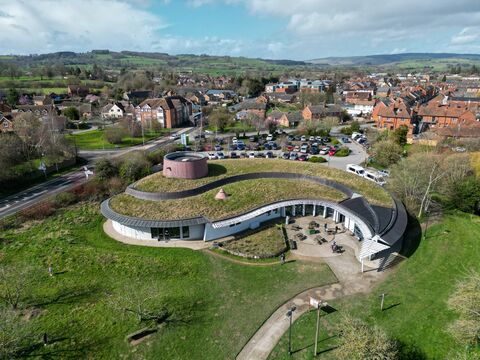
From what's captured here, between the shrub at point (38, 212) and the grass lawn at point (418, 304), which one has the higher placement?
the shrub at point (38, 212)

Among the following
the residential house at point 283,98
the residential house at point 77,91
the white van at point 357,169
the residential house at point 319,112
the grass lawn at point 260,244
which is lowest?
the grass lawn at point 260,244

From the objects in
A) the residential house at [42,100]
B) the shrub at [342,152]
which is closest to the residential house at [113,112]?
the residential house at [42,100]

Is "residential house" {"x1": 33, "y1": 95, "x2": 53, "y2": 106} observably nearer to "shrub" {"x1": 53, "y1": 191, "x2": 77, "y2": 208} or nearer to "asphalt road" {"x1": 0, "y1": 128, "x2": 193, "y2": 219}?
"asphalt road" {"x1": 0, "y1": 128, "x2": 193, "y2": 219}

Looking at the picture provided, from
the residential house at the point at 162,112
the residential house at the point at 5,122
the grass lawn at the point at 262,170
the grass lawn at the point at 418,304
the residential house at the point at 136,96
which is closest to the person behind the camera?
the grass lawn at the point at 418,304

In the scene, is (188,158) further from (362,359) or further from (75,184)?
(362,359)

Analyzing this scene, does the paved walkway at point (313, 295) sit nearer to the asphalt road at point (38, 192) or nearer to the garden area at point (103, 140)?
the asphalt road at point (38, 192)

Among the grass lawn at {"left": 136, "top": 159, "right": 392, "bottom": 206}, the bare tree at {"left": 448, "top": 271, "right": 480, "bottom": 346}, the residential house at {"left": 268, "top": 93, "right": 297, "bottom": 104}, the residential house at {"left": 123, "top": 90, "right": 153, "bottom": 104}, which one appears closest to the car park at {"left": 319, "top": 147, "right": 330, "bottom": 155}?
the grass lawn at {"left": 136, "top": 159, "right": 392, "bottom": 206}

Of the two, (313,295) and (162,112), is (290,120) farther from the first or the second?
(313,295)
